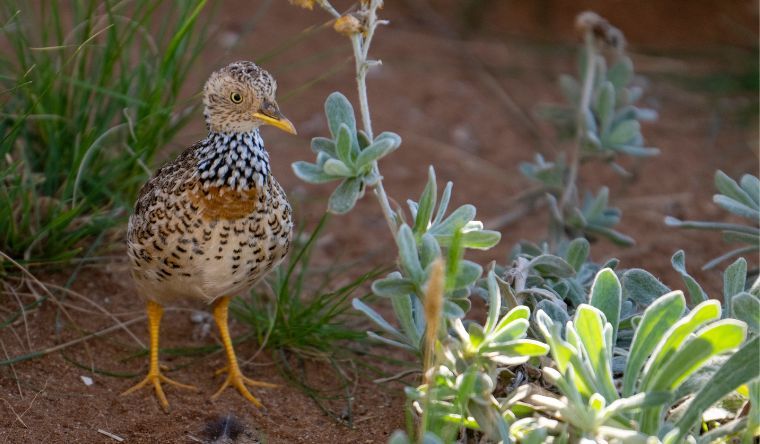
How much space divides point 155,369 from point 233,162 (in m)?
0.96

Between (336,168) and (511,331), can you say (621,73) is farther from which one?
(511,331)

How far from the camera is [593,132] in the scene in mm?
4477

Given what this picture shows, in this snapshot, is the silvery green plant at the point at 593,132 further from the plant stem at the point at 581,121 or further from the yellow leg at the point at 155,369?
the yellow leg at the point at 155,369

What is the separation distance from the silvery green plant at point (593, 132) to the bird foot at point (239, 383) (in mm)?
1478

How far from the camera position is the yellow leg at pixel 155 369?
12.5ft

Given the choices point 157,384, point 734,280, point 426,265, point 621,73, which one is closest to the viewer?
point 426,265

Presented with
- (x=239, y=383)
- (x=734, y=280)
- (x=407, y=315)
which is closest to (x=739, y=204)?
(x=734, y=280)

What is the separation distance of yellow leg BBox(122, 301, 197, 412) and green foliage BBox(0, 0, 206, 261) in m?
0.41

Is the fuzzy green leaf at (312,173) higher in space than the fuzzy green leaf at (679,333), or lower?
higher

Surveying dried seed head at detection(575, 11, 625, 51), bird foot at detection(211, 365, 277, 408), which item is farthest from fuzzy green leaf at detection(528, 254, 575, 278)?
dried seed head at detection(575, 11, 625, 51)

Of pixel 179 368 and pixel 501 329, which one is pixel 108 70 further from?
pixel 501 329

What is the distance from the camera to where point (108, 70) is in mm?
4262

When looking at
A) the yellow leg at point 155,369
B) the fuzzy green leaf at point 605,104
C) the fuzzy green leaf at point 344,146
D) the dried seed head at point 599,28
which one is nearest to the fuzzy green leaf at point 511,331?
the fuzzy green leaf at point 344,146

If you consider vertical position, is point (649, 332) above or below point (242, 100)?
below
